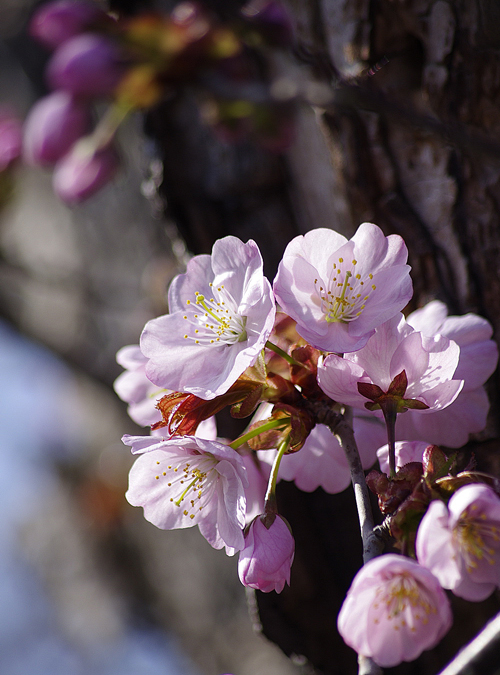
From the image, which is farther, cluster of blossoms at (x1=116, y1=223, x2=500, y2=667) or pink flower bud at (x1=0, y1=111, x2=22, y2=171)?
pink flower bud at (x1=0, y1=111, x2=22, y2=171)

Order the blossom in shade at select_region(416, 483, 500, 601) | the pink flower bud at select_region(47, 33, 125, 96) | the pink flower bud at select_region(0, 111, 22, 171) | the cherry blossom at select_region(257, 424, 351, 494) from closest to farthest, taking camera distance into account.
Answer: the blossom in shade at select_region(416, 483, 500, 601)
the cherry blossom at select_region(257, 424, 351, 494)
the pink flower bud at select_region(47, 33, 125, 96)
the pink flower bud at select_region(0, 111, 22, 171)

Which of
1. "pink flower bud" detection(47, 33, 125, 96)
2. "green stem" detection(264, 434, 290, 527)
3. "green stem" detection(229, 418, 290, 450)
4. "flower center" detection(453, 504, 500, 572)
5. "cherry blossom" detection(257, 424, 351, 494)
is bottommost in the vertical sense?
"cherry blossom" detection(257, 424, 351, 494)

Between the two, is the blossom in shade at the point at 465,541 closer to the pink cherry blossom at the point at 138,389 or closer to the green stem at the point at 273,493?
the green stem at the point at 273,493

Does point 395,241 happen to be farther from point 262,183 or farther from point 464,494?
point 262,183

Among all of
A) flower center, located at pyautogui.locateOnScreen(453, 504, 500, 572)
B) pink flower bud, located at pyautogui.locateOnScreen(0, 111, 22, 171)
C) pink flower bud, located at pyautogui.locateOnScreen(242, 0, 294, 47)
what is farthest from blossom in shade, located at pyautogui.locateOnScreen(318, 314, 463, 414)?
pink flower bud, located at pyautogui.locateOnScreen(0, 111, 22, 171)

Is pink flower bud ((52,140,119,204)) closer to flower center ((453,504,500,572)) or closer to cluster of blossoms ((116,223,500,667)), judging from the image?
cluster of blossoms ((116,223,500,667))

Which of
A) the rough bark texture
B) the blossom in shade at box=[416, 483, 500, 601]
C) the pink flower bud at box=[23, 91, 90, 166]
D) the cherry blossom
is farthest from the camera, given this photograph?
the pink flower bud at box=[23, 91, 90, 166]

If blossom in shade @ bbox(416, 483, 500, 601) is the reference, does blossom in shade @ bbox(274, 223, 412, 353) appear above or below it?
above
